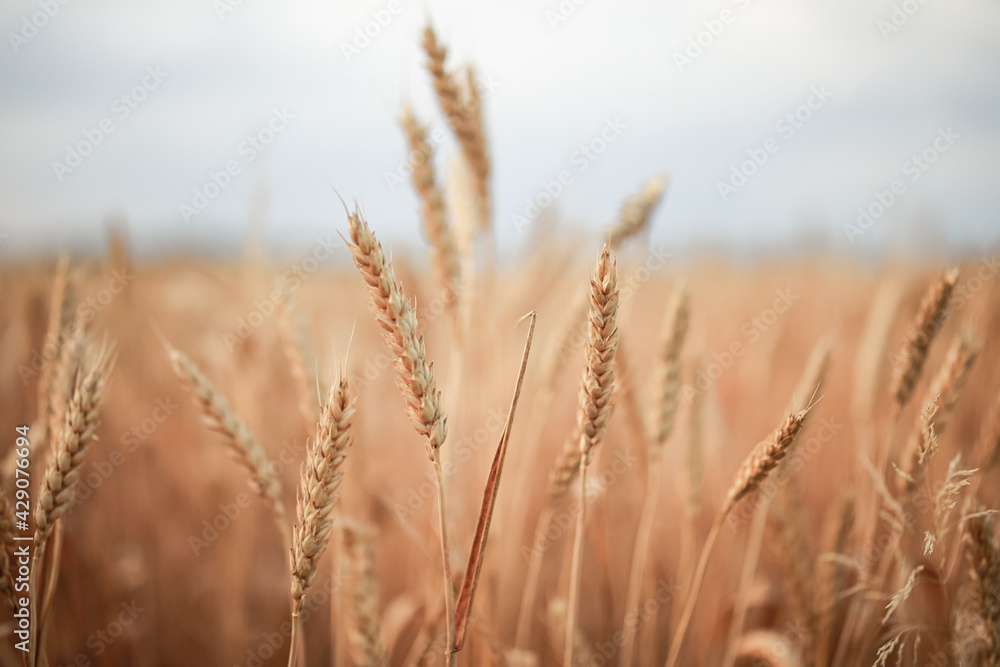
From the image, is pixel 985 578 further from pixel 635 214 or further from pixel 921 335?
pixel 635 214

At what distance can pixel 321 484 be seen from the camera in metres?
0.75

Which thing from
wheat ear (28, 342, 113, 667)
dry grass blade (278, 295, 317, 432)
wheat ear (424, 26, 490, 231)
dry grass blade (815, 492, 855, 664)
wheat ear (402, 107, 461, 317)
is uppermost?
wheat ear (424, 26, 490, 231)

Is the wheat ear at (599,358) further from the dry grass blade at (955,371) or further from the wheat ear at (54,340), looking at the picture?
the wheat ear at (54,340)

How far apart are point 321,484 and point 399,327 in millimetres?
260

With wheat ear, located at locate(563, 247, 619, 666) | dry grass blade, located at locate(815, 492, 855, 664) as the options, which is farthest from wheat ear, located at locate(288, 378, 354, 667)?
dry grass blade, located at locate(815, 492, 855, 664)

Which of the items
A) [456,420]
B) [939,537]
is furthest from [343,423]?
[939,537]

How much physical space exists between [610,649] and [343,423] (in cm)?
157

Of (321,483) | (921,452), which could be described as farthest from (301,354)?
(921,452)

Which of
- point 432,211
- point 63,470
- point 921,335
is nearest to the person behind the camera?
point 63,470

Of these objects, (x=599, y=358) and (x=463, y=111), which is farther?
(x=463, y=111)

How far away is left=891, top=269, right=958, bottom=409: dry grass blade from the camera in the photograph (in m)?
1.04

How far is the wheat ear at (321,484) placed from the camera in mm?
735

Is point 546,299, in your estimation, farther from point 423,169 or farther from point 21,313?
point 21,313

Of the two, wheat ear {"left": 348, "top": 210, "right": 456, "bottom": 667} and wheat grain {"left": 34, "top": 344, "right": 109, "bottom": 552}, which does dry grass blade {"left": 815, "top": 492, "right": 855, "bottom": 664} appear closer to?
wheat ear {"left": 348, "top": 210, "right": 456, "bottom": 667}
